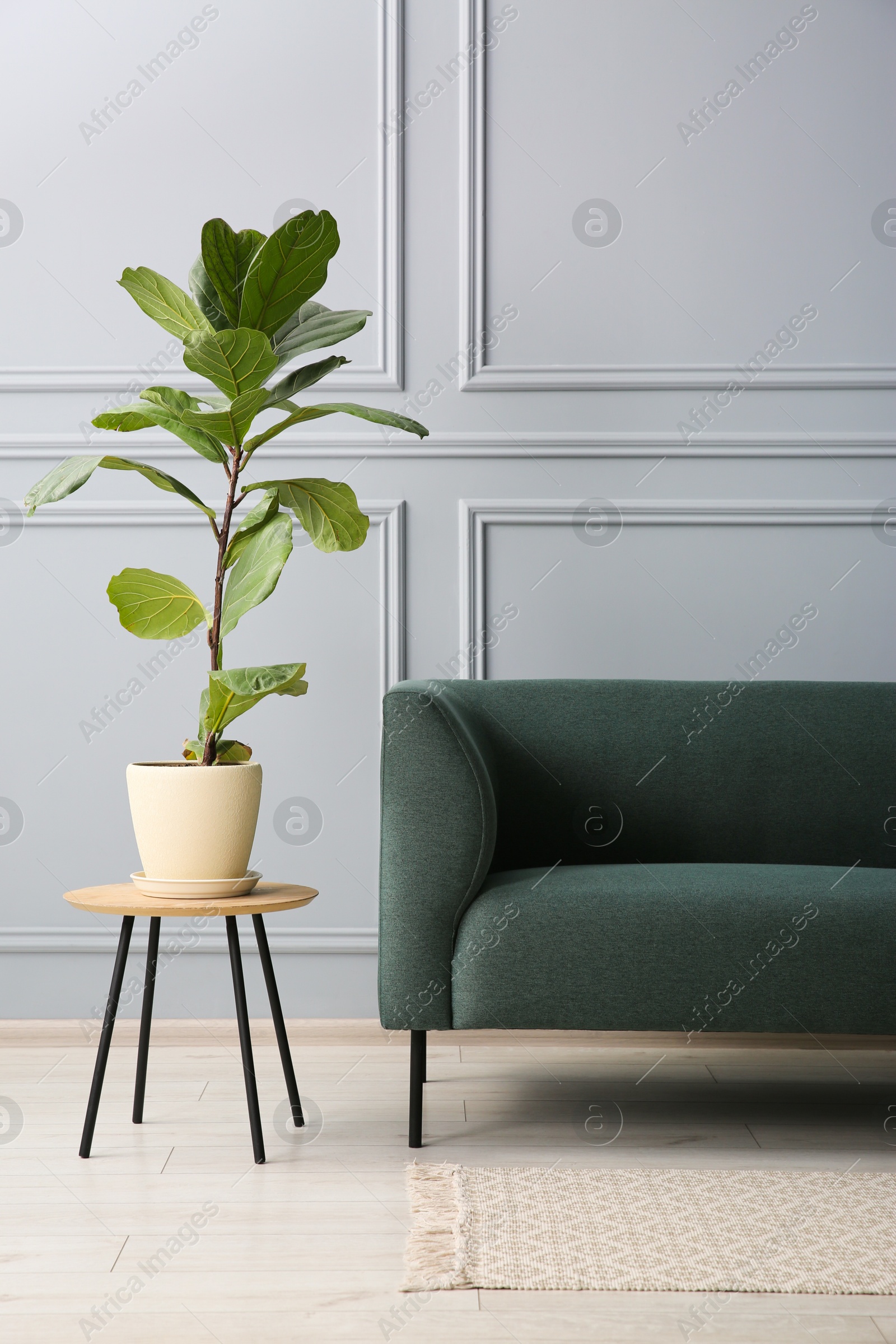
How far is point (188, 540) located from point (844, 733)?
147 centimetres

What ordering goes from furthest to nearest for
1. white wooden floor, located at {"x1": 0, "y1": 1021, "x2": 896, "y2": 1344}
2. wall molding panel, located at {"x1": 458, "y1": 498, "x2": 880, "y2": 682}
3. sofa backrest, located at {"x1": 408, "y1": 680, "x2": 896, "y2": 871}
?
wall molding panel, located at {"x1": 458, "y1": 498, "x2": 880, "y2": 682}, sofa backrest, located at {"x1": 408, "y1": 680, "x2": 896, "y2": 871}, white wooden floor, located at {"x1": 0, "y1": 1021, "x2": 896, "y2": 1344}

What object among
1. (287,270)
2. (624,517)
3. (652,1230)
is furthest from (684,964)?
(287,270)

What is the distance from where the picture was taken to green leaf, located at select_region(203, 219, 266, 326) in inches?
71.6

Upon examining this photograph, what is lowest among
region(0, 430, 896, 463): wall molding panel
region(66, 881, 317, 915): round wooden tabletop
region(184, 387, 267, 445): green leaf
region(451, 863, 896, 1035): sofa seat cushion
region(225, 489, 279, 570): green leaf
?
region(451, 863, 896, 1035): sofa seat cushion

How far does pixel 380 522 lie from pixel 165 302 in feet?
2.65

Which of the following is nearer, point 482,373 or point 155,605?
point 155,605

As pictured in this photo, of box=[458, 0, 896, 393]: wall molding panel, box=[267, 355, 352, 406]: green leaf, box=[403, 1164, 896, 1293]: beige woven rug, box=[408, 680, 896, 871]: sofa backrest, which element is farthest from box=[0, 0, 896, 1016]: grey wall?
box=[403, 1164, 896, 1293]: beige woven rug

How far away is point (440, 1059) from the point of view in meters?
2.33

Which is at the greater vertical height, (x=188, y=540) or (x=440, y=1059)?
(x=188, y=540)

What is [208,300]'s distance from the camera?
1871 mm

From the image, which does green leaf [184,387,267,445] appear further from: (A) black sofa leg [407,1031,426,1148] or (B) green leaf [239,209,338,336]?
(A) black sofa leg [407,1031,426,1148]

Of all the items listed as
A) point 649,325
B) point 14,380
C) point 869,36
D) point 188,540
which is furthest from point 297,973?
point 869,36

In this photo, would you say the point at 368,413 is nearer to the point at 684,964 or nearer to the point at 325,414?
the point at 325,414

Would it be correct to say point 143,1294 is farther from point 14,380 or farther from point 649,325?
point 649,325
